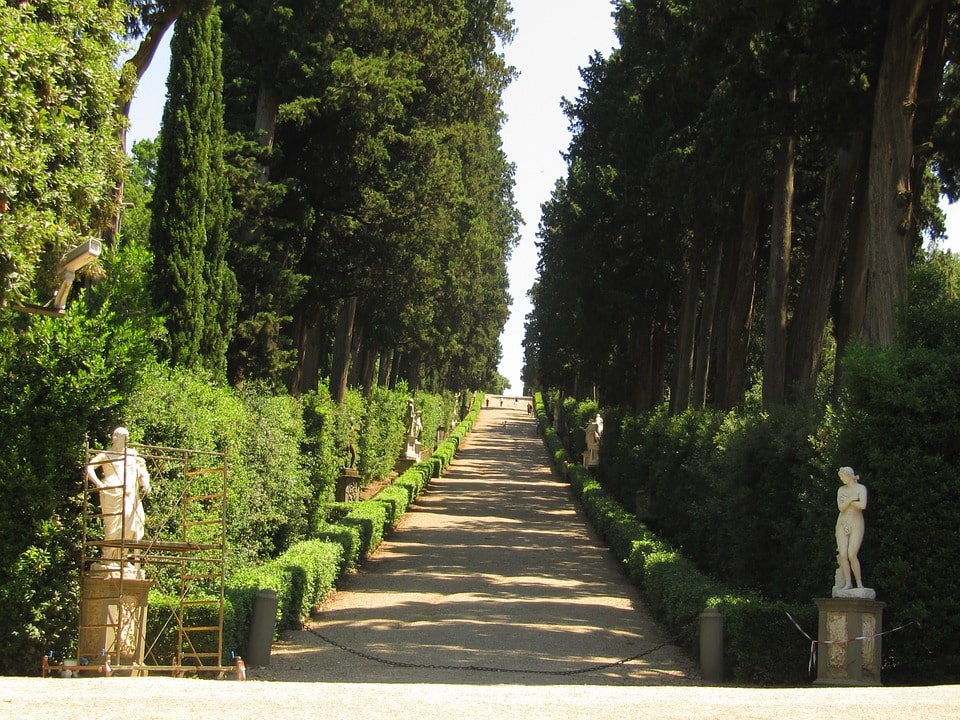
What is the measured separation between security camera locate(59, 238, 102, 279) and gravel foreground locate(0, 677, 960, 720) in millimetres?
3378

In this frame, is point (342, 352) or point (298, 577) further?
point (342, 352)

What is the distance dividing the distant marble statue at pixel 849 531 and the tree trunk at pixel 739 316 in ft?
37.9

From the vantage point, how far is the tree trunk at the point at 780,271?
67.6ft

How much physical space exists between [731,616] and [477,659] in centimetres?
270

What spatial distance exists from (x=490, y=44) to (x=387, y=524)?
47.8ft

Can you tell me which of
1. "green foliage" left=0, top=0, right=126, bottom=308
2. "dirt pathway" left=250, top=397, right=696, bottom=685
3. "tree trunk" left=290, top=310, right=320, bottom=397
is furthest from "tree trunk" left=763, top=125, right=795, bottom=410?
"tree trunk" left=290, top=310, right=320, bottom=397

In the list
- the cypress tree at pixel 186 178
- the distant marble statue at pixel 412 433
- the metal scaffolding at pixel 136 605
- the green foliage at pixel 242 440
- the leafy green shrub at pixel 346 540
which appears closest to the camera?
the metal scaffolding at pixel 136 605

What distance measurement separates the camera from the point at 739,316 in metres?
23.0

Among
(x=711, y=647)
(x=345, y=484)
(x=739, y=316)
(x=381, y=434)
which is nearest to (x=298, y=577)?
(x=711, y=647)

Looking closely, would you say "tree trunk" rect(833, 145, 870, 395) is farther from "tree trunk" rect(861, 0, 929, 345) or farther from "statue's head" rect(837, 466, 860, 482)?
"statue's head" rect(837, 466, 860, 482)

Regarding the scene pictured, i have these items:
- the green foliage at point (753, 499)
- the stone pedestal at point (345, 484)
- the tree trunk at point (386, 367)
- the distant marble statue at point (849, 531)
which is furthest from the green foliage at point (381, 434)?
the distant marble statue at point (849, 531)

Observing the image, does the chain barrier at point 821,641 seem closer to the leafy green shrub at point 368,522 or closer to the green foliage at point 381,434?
the leafy green shrub at point 368,522

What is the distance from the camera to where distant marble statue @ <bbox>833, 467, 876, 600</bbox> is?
1108 cm

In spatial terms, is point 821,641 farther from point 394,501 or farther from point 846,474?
point 394,501
